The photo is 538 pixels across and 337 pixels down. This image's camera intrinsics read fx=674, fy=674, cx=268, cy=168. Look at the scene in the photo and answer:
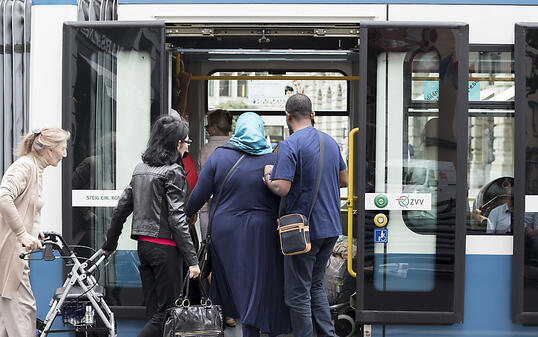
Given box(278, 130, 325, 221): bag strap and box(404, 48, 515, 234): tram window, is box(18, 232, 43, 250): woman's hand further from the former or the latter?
box(404, 48, 515, 234): tram window

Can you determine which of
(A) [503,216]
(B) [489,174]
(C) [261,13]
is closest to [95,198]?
(C) [261,13]

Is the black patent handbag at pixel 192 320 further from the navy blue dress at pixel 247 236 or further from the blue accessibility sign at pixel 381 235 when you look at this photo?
the blue accessibility sign at pixel 381 235

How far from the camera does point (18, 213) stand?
393cm

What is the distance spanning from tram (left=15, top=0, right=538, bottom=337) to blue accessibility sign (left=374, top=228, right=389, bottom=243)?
0.05 feet

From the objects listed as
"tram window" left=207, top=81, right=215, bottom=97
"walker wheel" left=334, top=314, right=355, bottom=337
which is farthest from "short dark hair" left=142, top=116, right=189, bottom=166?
"tram window" left=207, top=81, right=215, bottom=97

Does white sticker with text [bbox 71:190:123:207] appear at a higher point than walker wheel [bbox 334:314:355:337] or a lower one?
higher

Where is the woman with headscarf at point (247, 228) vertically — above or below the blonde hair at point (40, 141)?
below

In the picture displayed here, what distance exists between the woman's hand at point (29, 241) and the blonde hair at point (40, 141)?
529 mm

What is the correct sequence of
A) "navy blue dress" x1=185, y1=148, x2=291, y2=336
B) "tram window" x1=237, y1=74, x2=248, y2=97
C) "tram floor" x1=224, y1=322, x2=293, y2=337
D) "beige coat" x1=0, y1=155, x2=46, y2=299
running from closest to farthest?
"beige coat" x1=0, y1=155, x2=46, y2=299
"navy blue dress" x1=185, y1=148, x2=291, y2=336
"tram floor" x1=224, y1=322, x2=293, y2=337
"tram window" x1=237, y1=74, x2=248, y2=97

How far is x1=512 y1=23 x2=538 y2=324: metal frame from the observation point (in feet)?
15.0

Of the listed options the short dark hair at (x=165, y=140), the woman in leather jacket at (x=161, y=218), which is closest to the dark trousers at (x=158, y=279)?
the woman in leather jacket at (x=161, y=218)

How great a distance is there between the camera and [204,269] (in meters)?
4.46

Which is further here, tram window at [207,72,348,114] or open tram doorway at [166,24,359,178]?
tram window at [207,72,348,114]

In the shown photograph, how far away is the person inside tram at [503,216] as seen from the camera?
4.66 m
